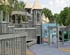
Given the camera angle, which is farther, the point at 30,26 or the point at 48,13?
the point at 48,13

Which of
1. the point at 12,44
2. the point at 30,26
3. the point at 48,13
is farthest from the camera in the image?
the point at 48,13

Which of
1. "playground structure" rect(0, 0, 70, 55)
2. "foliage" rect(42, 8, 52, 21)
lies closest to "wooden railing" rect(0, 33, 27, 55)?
"playground structure" rect(0, 0, 70, 55)

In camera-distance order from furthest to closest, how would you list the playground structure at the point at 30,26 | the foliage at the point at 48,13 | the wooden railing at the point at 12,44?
the foliage at the point at 48,13
the playground structure at the point at 30,26
the wooden railing at the point at 12,44

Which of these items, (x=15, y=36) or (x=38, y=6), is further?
(x=38, y=6)

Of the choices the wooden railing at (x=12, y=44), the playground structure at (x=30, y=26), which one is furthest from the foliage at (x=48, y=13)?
the wooden railing at (x=12, y=44)

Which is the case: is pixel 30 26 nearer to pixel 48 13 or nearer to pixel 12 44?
pixel 12 44

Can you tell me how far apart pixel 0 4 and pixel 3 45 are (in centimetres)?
1069

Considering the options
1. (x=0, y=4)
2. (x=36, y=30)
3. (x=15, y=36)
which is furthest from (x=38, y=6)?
(x=15, y=36)

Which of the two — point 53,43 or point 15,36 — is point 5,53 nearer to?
point 15,36

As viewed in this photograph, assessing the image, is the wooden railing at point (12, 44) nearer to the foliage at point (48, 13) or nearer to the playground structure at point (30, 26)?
the playground structure at point (30, 26)

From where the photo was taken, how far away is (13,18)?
137 feet

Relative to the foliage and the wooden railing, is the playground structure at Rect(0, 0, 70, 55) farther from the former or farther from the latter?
the foliage

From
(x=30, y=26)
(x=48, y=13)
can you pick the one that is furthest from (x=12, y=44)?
(x=48, y=13)

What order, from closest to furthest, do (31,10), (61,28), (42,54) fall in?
(42,54), (61,28), (31,10)
